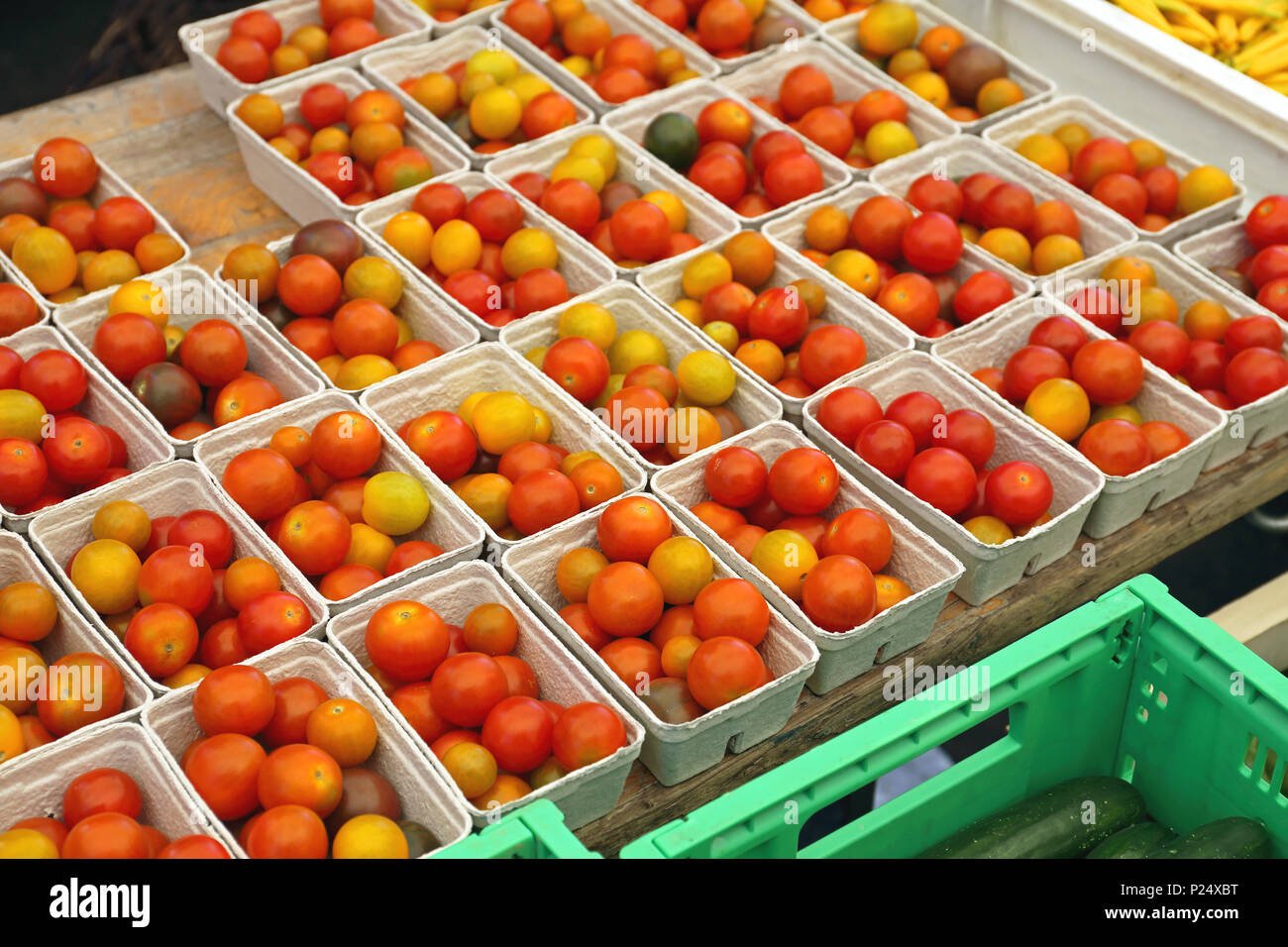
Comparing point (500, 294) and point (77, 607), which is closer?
point (77, 607)

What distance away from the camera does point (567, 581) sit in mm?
2248

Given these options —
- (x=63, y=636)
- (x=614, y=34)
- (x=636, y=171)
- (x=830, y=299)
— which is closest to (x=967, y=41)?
(x=614, y=34)

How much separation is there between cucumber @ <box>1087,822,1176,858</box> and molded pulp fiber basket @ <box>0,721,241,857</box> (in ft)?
4.16

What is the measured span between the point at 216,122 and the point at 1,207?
0.65 m

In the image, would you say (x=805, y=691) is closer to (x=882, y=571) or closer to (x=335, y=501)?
(x=882, y=571)

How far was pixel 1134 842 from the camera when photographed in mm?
2023

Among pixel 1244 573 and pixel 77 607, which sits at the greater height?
pixel 77 607

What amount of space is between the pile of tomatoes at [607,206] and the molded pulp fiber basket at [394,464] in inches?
28.9

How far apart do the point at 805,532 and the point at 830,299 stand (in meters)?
0.68

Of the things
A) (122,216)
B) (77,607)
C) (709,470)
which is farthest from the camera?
(122,216)

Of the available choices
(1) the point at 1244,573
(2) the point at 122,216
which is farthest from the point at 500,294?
(1) the point at 1244,573

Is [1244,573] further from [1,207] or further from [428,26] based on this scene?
[1,207]

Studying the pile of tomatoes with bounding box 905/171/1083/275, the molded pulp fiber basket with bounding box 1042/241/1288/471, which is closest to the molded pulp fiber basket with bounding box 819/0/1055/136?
the pile of tomatoes with bounding box 905/171/1083/275
